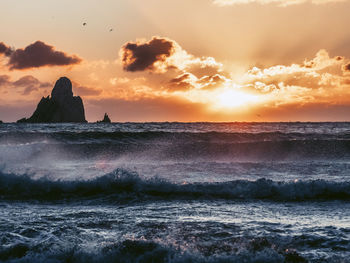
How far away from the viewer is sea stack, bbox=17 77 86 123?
88812 millimetres

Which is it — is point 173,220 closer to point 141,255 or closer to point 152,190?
point 141,255

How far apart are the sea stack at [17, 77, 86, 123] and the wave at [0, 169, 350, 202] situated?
84.8 m

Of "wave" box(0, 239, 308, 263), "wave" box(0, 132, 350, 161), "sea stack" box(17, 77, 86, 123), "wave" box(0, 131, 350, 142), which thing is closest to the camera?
"wave" box(0, 239, 308, 263)

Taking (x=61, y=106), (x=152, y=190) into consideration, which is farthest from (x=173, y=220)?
(x=61, y=106)

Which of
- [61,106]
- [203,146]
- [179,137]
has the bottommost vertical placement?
[203,146]

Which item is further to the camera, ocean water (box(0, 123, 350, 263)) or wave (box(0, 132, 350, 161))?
wave (box(0, 132, 350, 161))

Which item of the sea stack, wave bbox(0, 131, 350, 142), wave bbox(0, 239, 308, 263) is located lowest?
wave bbox(0, 239, 308, 263)

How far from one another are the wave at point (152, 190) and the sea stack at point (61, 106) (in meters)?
84.8

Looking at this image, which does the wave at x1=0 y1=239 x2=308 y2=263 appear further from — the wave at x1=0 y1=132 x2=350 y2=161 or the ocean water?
the wave at x1=0 y1=132 x2=350 y2=161

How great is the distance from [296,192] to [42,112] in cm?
9009

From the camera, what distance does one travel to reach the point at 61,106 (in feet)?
305

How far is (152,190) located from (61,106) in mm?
91435

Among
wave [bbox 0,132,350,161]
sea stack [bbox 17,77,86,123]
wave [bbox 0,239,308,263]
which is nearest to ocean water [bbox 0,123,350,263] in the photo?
wave [bbox 0,239,308,263]

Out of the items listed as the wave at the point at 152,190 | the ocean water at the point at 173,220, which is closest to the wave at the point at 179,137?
the ocean water at the point at 173,220
